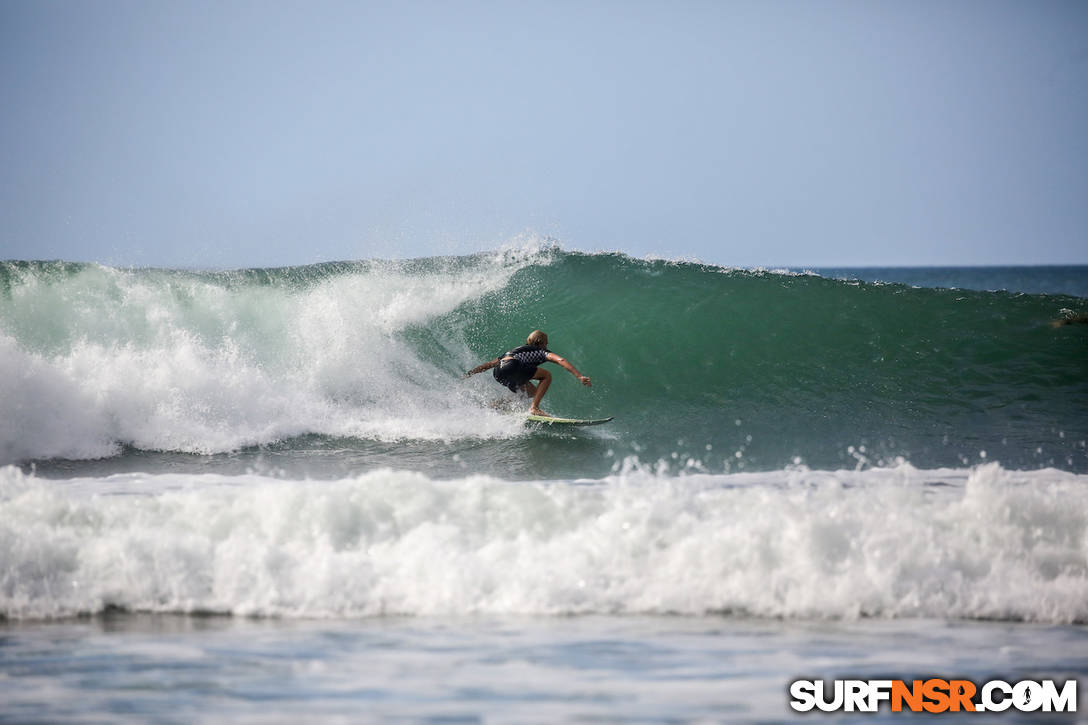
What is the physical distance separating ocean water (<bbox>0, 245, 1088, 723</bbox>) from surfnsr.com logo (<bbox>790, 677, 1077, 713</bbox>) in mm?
121

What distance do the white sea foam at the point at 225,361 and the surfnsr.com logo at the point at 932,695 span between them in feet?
21.7

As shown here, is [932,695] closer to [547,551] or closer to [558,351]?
[547,551]

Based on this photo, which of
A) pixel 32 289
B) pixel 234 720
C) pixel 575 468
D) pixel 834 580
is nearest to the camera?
pixel 234 720

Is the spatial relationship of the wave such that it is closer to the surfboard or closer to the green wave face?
the green wave face

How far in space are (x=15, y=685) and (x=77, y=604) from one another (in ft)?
4.29

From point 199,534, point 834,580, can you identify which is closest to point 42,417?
point 199,534

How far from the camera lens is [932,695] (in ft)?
14.5

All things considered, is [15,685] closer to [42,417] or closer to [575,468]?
[575,468]

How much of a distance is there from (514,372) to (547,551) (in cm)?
538

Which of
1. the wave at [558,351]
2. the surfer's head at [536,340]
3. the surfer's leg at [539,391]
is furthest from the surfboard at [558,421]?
the surfer's head at [536,340]

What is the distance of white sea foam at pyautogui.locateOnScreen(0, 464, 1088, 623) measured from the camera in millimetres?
5801

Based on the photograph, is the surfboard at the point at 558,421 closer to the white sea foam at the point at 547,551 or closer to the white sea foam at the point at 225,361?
the white sea foam at the point at 225,361

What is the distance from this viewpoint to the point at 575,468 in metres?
9.47

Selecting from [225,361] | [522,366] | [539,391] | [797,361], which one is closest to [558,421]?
[539,391]
